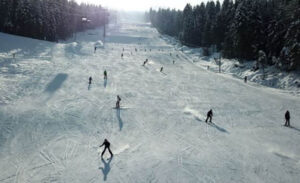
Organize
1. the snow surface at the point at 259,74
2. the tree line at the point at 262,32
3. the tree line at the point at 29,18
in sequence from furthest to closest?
the tree line at the point at 29,18
the tree line at the point at 262,32
the snow surface at the point at 259,74

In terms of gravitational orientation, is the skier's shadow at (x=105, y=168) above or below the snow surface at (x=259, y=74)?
below

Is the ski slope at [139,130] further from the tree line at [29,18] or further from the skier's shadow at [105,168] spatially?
the tree line at [29,18]

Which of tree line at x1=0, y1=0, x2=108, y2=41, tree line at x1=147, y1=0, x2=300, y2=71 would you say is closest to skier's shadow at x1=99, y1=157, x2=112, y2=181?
tree line at x1=147, y1=0, x2=300, y2=71

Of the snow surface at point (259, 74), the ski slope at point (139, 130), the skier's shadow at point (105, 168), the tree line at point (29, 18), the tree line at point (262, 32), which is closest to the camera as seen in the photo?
the skier's shadow at point (105, 168)

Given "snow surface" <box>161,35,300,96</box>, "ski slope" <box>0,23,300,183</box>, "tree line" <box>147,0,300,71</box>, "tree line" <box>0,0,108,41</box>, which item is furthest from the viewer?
"tree line" <box>0,0,108,41</box>

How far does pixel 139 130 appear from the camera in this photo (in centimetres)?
1711

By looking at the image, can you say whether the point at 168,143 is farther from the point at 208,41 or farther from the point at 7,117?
the point at 208,41

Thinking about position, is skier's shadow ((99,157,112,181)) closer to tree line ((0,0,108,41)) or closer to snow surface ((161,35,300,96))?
snow surface ((161,35,300,96))

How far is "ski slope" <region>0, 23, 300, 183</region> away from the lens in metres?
11.8


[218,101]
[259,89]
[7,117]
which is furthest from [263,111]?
[7,117]

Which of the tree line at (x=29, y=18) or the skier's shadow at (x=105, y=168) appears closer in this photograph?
the skier's shadow at (x=105, y=168)

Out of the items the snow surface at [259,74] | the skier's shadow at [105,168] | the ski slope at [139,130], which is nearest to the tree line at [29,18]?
the ski slope at [139,130]

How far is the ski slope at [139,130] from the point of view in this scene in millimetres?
11836

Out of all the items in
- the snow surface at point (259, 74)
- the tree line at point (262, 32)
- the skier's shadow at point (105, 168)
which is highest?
the tree line at point (262, 32)
